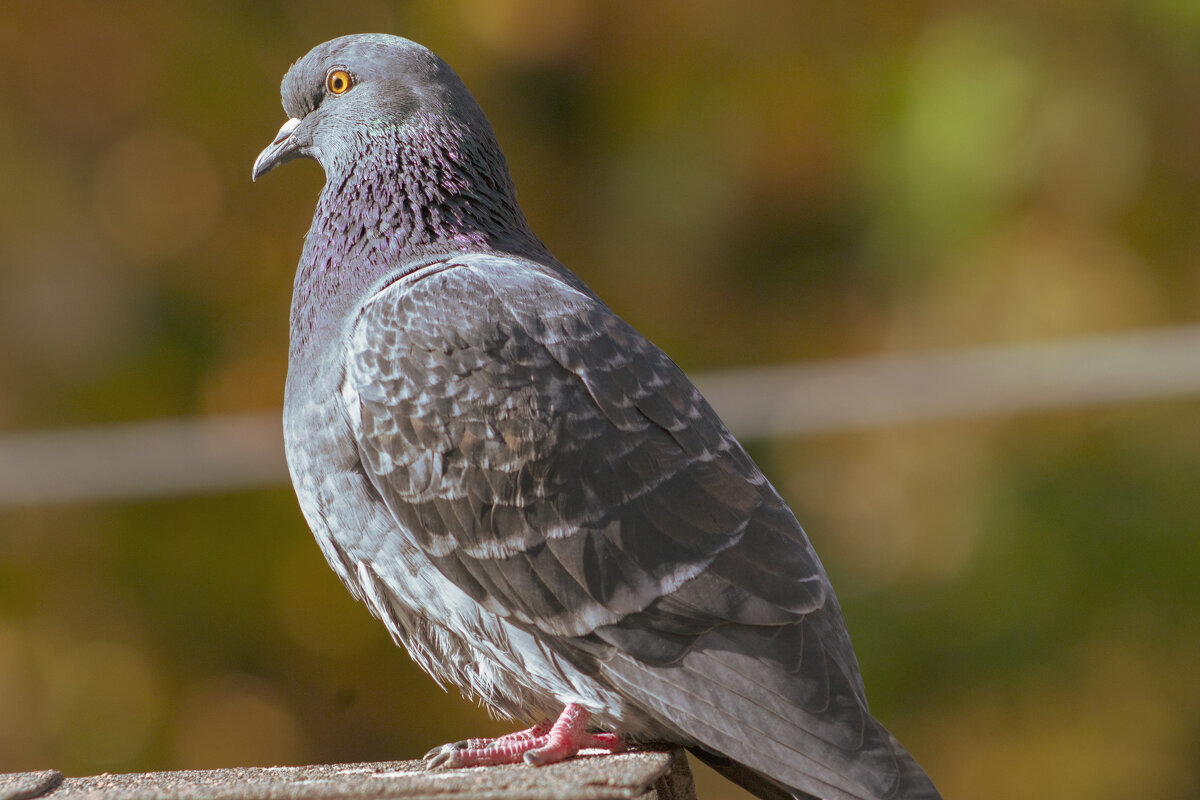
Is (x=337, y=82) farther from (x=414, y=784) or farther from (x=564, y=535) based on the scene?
A: (x=414, y=784)

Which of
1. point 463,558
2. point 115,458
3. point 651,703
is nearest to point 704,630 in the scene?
point 651,703

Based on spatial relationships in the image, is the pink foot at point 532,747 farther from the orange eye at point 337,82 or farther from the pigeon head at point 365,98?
the orange eye at point 337,82

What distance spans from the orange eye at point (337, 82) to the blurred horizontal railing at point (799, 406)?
4.03 metres

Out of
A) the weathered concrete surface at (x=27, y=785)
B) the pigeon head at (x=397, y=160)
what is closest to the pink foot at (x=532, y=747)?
the weathered concrete surface at (x=27, y=785)

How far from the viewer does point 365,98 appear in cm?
355

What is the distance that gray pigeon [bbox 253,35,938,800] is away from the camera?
267cm

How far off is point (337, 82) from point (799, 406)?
480 centimetres

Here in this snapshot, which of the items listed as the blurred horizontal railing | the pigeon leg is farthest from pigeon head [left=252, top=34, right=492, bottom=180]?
the blurred horizontal railing

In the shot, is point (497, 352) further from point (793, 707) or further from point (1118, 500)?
point (1118, 500)

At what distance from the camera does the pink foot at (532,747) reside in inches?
110

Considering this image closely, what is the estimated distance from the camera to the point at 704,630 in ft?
8.87

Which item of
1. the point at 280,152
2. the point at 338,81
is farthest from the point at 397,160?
the point at 280,152

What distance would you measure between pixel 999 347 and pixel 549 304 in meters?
5.71

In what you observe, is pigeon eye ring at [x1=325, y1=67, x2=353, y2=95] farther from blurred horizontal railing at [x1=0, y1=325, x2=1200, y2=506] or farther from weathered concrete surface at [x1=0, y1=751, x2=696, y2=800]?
blurred horizontal railing at [x1=0, y1=325, x2=1200, y2=506]
